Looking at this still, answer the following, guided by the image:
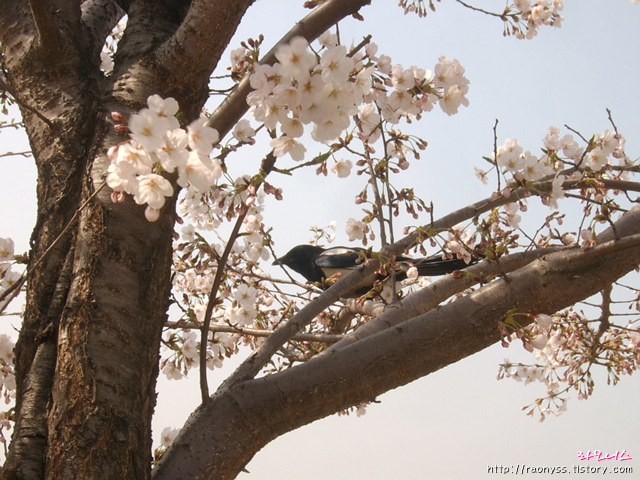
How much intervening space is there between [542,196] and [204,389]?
1.48m

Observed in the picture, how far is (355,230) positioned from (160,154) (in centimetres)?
221

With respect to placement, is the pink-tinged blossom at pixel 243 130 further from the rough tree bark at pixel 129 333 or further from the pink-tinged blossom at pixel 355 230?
the pink-tinged blossom at pixel 355 230

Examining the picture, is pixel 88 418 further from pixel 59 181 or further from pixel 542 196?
pixel 542 196

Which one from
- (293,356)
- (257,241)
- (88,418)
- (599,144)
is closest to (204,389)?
(88,418)

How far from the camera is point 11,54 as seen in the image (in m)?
1.95

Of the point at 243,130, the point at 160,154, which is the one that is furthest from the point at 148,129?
the point at 243,130

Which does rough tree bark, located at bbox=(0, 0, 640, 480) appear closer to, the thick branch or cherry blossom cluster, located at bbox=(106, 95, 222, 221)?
the thick branch

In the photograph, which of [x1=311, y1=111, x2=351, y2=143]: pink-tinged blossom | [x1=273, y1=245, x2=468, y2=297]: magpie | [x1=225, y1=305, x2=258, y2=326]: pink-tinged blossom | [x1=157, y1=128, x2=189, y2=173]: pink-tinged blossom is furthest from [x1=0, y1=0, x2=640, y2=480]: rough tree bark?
[x1=225, y1=305, x2=258, y2=326]: pink-tinged blossom

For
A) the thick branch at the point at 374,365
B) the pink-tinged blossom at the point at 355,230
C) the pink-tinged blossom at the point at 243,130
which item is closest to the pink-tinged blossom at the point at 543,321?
the thick branch at the point at 374,365

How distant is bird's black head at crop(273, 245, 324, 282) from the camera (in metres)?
4.82

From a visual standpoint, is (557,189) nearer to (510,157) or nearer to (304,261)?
(510,157)

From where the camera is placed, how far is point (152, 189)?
1144 mm

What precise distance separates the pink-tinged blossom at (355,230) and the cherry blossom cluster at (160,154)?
6.92ft

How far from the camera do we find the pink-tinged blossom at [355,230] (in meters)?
3.20
